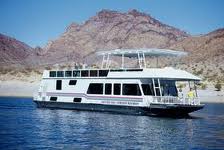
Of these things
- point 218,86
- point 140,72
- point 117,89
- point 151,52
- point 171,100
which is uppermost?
point 218,86

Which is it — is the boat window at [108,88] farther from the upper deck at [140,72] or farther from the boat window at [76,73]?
the boat window at [76,73]

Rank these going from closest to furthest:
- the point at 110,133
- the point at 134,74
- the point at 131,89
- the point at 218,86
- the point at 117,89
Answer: the point at 110,133, the point at 134,74, the point at 131,89, the point at 117,89, the point at 218,86

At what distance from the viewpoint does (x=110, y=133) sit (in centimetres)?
2812

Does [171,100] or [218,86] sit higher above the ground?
[218,86]

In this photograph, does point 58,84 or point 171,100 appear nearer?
point 171,100

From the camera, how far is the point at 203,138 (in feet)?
88.7

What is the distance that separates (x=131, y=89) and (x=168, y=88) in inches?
144

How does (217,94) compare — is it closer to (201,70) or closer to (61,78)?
(201,70)

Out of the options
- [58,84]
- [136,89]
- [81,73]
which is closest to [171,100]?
[136,89]

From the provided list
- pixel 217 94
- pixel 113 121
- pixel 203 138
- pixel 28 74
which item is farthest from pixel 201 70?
pixel 203 138

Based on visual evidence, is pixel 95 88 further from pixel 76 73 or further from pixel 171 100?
pixel 171 100

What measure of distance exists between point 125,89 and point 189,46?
419 ft

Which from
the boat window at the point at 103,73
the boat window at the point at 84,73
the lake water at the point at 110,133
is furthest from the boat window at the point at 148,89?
the boat window at the point at 84,73

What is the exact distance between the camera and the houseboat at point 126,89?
39062 mm
